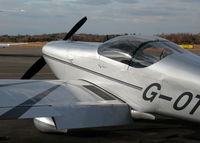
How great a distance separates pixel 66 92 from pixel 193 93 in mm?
2121

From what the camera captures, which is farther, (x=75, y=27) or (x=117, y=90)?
(x=75, y=27)

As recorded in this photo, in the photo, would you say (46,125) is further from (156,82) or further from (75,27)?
(75,27)

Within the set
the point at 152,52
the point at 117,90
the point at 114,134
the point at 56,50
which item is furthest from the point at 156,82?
the point at 56,50

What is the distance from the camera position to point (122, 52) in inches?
224

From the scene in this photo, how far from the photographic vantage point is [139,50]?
5.54m

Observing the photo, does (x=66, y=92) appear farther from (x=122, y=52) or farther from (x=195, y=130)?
(x=195, y=130)

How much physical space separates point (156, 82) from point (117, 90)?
0.86m

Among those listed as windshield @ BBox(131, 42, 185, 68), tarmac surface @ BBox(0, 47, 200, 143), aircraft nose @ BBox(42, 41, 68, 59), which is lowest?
tarmac surface @ BBox(0, 47, 200, 143)

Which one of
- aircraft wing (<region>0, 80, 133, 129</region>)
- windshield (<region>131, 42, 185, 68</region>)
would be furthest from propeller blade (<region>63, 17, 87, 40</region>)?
windshield (<region>131, 42, 185, 68</region>)

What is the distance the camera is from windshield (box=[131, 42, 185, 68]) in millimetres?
5254

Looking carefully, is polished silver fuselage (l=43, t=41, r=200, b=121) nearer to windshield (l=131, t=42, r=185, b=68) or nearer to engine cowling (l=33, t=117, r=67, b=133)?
windshield (l=131, t=42, r=185, b=68)

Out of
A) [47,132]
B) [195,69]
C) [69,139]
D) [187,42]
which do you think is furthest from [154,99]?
[187,42]

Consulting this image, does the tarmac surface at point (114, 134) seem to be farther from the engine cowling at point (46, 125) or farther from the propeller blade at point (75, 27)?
the propeller blade at point (75, 27)

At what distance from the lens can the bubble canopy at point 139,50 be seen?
5.32 m
